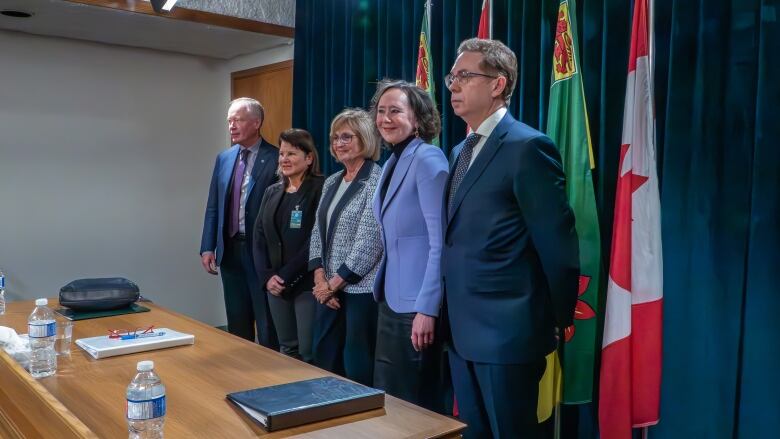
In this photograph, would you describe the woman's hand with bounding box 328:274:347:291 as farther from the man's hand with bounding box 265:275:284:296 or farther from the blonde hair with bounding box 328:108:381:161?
the blonde hair with bounding box 328:108:381:161

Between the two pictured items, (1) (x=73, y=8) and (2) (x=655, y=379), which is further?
(1) (x=73, y=8)

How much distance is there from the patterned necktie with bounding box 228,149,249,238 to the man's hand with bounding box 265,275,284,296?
501mm

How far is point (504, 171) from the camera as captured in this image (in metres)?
1.72

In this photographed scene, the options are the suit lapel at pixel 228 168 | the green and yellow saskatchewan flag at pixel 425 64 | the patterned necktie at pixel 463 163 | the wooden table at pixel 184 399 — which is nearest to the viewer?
the wooden table at pixel 184 399

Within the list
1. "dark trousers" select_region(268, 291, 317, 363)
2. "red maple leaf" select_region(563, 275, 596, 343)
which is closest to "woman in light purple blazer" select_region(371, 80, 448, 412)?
"red maple leaf" select_region(563, 275, 596, 343)

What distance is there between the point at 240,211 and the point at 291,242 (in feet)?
1.62

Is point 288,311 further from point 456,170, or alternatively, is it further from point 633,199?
point 633,199

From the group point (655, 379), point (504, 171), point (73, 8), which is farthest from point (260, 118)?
point (655, 379)

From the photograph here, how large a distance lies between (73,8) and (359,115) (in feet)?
6.39

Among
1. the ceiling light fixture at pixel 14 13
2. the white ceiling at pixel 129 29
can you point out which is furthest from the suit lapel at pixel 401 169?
the ceiling light fixture at pixel 14 13

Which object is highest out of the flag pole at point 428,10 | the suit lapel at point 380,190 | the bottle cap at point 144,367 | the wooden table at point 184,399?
the flag pole at point 428,10

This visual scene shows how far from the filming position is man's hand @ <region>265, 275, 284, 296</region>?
9.09 ft

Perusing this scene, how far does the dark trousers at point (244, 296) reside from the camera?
3.07m

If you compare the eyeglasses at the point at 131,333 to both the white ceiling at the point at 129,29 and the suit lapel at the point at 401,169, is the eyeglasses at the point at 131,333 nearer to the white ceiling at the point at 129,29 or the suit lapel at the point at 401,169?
the suit lapel at the point at 401,169
